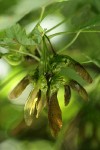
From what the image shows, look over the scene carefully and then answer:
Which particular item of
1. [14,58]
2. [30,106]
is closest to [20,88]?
[30,106]

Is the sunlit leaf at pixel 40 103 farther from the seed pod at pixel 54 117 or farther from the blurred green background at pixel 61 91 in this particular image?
the blurred green background at pixel 61 91

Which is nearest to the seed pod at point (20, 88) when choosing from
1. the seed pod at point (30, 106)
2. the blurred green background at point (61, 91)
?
the seed pod at point (30, 106)

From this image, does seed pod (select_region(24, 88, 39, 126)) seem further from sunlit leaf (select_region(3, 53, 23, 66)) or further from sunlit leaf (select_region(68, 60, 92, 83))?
sunlit leaf (select_region(3, 53, 23, 66))

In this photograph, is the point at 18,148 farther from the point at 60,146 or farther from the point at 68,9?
the point at 68,9

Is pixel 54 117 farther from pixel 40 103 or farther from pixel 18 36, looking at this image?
pixel 18 36

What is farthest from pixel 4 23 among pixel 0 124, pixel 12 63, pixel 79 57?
pixel 0 124

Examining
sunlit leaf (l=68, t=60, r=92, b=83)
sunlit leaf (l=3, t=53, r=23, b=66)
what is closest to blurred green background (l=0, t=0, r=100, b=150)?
sunlit leaf (l=3, t=53, r=23, b=66)
